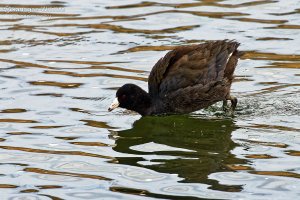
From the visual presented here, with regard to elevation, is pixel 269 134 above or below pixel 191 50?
below

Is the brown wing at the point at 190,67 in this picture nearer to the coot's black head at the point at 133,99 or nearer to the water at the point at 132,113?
the coot's black head at the point at 133,99

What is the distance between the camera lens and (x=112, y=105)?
13.3m

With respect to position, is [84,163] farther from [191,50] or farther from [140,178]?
[191,50]

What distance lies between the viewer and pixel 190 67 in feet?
44.0

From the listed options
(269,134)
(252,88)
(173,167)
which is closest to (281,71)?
(252,88)

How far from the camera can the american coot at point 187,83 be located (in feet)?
43.9

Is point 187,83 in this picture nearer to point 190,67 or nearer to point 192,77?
point 192,77

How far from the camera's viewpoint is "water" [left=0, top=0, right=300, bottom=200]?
1028cm

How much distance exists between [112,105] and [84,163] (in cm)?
232

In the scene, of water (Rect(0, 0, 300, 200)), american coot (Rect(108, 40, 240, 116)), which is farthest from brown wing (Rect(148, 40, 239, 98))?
water (Rect(0, 0, 300, 200))

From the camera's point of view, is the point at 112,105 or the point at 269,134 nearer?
the point at 269,134

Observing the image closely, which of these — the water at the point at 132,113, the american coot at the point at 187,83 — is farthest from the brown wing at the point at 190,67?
the water at the point at 132,113

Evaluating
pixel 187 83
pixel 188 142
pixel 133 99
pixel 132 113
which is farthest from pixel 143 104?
pixel 188 142

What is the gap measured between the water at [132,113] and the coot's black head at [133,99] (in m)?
0.20
